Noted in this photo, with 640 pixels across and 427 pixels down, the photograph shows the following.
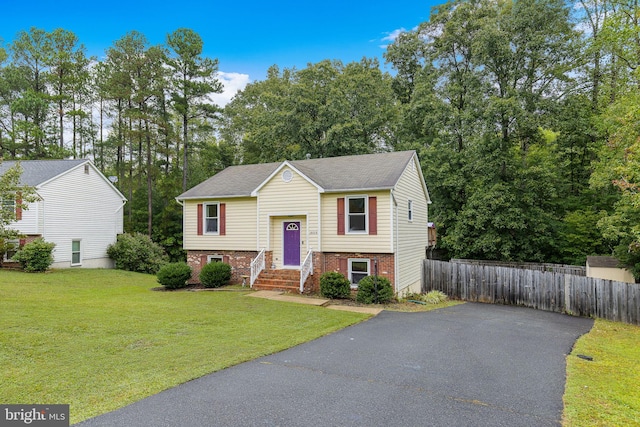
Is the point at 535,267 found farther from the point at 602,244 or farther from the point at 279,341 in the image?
the point at 279,341

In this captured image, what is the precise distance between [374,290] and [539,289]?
21.9 feet

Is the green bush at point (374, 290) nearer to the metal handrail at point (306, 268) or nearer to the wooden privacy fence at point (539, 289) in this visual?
the metal handrail at point (306, 268)

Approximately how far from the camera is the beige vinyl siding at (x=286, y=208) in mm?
14664

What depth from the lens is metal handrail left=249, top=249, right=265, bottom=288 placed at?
1480 centimetres

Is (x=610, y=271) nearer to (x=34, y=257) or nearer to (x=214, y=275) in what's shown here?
(x=214, y=275)

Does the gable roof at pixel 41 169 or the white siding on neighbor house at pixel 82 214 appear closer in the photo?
the gable roof at pixel 41 169

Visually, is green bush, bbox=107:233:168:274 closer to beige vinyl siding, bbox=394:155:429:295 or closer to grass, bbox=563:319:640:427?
beige vinyl siding, bbox=394:155:429:295

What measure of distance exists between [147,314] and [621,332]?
13.7 meters

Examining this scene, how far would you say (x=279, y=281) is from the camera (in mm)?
14648

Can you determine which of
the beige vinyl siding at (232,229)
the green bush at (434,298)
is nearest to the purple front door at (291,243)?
the beige vinyl siding at (232,229)

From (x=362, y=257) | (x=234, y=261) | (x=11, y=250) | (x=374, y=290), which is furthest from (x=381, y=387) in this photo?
(x=11, y=250)

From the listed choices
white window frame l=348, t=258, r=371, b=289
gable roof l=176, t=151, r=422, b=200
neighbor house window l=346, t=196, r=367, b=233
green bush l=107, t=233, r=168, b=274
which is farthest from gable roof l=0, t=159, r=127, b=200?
white window frame l=348, t=258, r=371, b=289

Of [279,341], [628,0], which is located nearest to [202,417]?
[279,341]

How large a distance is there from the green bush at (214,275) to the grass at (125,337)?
1.26 m
